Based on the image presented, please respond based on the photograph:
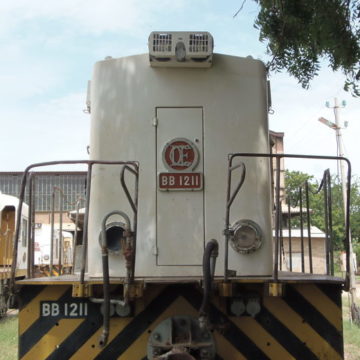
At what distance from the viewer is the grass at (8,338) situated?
904 cm

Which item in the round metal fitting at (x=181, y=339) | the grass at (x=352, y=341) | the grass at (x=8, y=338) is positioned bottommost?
the grass at (x=8, y=338)

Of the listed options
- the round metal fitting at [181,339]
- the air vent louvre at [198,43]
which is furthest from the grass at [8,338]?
the air vent louvre at [198,43]

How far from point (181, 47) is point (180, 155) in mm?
970

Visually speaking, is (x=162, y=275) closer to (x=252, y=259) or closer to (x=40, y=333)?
(x=252, y=259)

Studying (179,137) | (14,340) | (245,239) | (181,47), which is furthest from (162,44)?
(14,340)

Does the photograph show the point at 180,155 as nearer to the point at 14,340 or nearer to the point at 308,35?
the point at 308,35

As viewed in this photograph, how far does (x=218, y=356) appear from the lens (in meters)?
4.08

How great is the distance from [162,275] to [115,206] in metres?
0.73

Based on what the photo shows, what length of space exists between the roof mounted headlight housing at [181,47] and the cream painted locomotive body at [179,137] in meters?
0.13

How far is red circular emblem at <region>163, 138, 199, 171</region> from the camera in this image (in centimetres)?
468

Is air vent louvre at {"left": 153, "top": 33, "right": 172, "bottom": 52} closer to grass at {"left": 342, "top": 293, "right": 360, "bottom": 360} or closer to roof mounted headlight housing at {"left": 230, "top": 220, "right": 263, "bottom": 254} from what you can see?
roof mounted headlight housing at {"left": 230, "top": 220, "right": 263, "bottom": 254}

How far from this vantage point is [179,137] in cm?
476

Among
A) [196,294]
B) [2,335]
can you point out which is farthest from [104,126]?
[2,335]

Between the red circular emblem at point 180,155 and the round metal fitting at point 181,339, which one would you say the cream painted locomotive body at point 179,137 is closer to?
the red circular emblem at point 180,155
